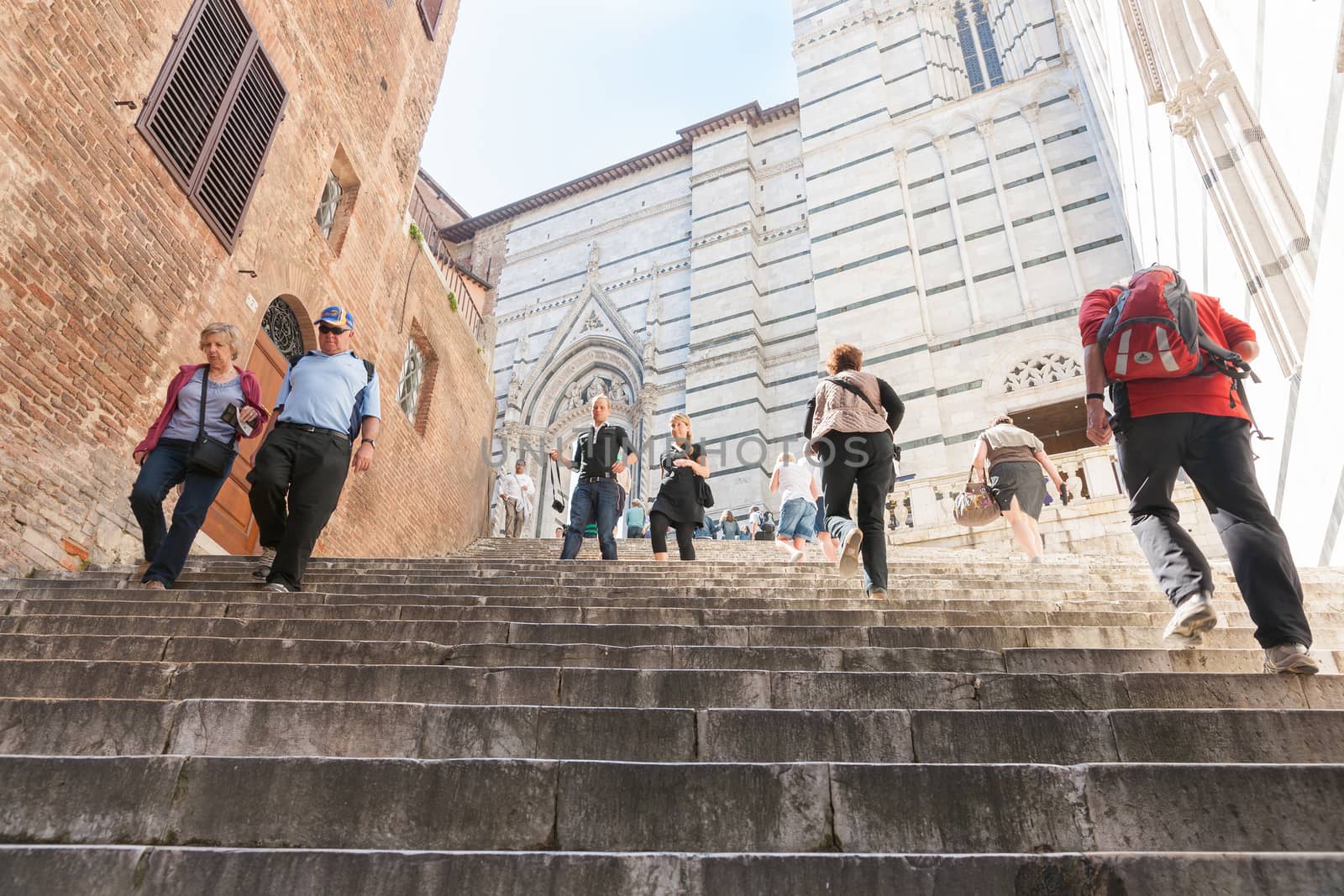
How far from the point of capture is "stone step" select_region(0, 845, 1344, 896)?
1317 millimetres

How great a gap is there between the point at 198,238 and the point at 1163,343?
711 cm

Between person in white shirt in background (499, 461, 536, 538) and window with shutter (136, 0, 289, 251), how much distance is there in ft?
23.1

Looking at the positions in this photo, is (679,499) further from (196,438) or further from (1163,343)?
(1163,343)

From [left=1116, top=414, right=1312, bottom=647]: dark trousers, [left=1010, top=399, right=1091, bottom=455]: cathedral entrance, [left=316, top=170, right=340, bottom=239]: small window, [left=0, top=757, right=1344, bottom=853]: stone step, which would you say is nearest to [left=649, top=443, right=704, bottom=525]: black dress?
[left=1116, top=414, right=1312, bottom=647]: dark trousers

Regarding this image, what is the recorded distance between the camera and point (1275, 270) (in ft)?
22.5

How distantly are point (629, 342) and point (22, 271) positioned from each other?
16.4 meters

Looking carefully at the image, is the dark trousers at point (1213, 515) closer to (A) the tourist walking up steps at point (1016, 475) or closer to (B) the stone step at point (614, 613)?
(B) the stone step at point (614, 613)

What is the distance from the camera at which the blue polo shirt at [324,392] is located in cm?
419

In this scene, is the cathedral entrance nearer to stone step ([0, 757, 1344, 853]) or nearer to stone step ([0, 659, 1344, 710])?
stone step ([0, 659, 1344, 710])

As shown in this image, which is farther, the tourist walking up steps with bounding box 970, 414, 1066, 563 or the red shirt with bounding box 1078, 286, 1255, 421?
the tourist walking up steps with bounding box 970, 414, 1066, 563

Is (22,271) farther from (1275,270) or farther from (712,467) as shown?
(712,467)

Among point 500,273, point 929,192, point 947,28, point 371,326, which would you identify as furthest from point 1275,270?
point 500,273

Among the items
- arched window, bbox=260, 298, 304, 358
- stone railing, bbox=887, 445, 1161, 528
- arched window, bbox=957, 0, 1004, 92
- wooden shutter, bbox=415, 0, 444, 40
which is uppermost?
arched window, bbox=957, 0, 1004, 92

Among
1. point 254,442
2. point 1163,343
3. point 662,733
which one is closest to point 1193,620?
point 1163,343
